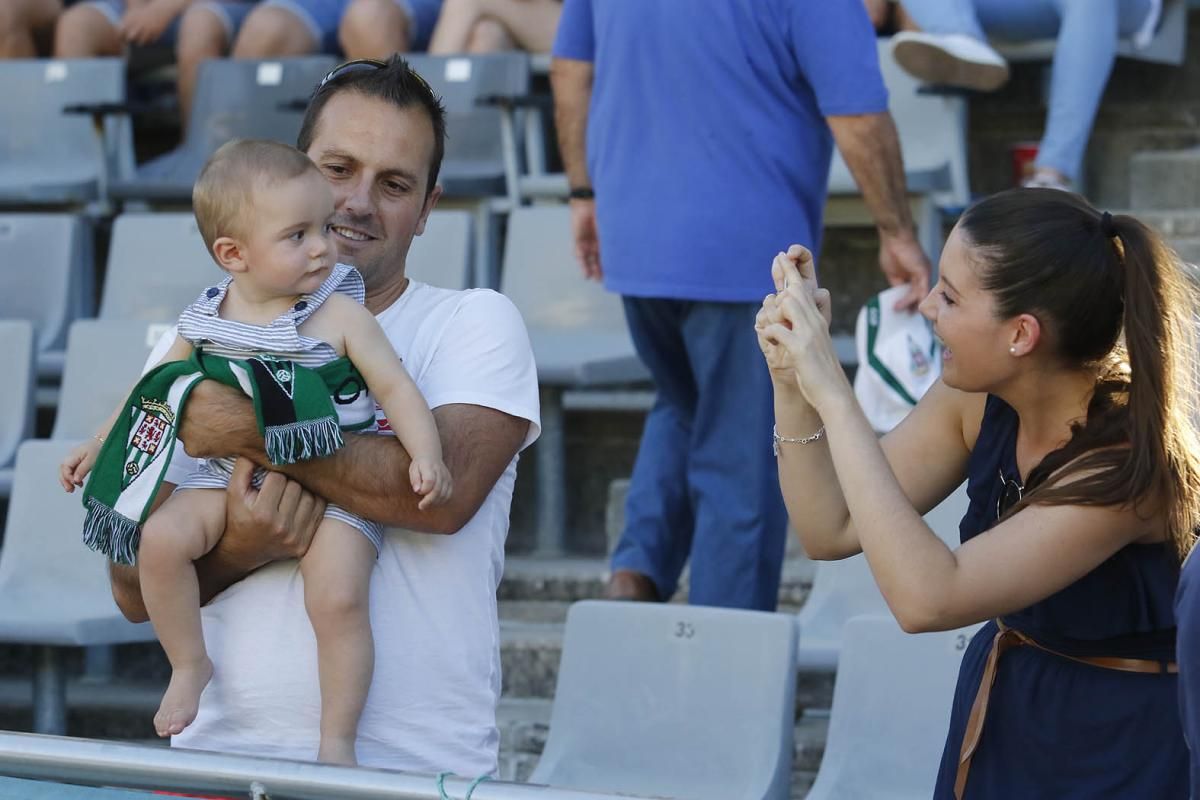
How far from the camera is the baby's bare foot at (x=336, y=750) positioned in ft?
6.33

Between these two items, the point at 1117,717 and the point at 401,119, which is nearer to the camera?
the point at 1117,717

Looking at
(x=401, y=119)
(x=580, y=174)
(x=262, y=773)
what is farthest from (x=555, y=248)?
(x=262, y=773)

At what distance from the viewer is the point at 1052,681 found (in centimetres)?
197

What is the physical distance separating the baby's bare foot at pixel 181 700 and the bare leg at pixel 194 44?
4.53 meters

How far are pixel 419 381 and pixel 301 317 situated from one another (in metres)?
0.18

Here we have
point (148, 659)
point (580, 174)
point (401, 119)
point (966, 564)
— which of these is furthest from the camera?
point (148, 659)

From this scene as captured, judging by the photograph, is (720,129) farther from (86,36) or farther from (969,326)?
(86,36)

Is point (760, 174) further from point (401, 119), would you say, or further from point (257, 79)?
point (257, 79)

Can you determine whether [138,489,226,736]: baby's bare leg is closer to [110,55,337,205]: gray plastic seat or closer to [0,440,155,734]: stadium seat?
[0,440,155,734]: stadium seat

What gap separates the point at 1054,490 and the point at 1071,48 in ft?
11.1

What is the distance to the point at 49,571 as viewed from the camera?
13.2 ft

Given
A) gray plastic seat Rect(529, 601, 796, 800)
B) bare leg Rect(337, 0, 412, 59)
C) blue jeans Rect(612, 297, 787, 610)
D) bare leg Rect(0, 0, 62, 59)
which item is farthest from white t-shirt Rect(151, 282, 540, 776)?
bare leg Rect(0, 0, 62, 59)

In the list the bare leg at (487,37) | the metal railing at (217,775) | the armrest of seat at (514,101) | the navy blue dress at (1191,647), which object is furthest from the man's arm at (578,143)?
the navy blue dress at (1191,647)

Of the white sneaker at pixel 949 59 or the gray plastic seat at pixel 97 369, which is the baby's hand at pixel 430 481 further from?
the white sneaker at pixel 949 59
